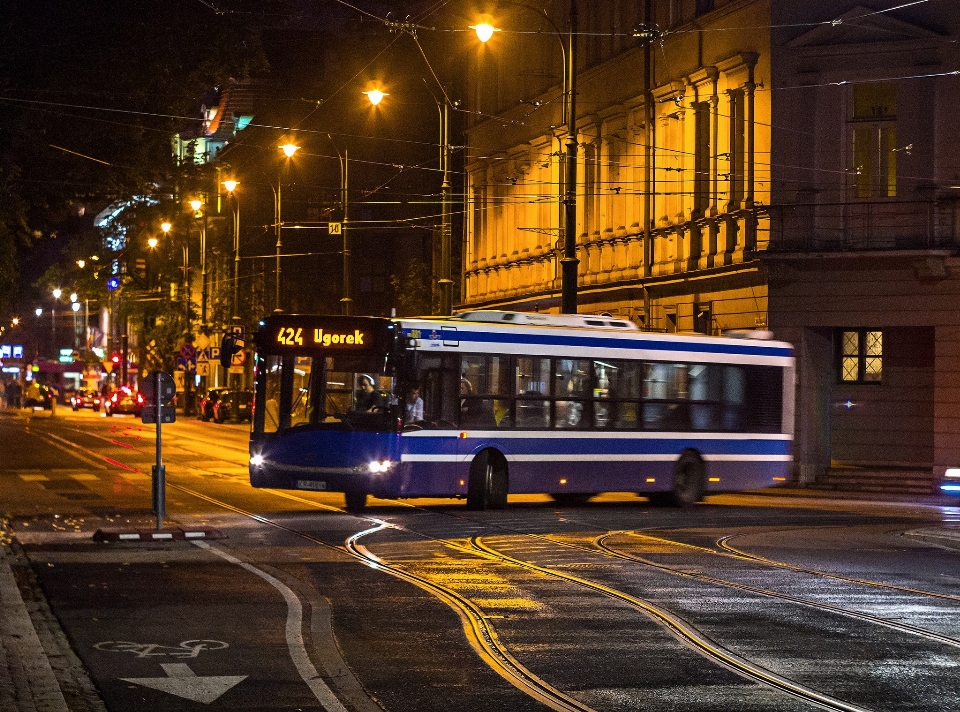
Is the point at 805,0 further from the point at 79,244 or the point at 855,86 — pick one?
the point at 79,244

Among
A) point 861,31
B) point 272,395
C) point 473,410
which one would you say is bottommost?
point 473,410

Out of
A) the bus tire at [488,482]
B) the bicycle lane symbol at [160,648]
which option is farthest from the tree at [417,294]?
the bicycle lane symbol at [160,648]

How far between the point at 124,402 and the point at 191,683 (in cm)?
7491

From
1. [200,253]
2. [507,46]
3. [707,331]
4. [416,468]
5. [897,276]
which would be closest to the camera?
[416,468]

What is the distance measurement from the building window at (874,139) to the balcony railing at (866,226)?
16.6 inches

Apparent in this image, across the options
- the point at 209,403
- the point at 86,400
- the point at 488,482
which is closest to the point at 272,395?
the point at 488,482

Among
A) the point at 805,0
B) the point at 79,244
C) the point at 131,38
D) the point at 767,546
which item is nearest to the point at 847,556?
the point at 767,546

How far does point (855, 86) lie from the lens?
109ft

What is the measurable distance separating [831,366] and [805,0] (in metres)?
7.50

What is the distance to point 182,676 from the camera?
10.3 metres

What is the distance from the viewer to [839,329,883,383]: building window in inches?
1341

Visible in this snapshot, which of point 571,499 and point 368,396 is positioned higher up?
point 368,396

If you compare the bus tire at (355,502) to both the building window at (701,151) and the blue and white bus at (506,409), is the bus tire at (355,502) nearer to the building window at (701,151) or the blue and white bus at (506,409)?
the blue and white bus at (506,409)

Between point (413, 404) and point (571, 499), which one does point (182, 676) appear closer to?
point (413, 404)
